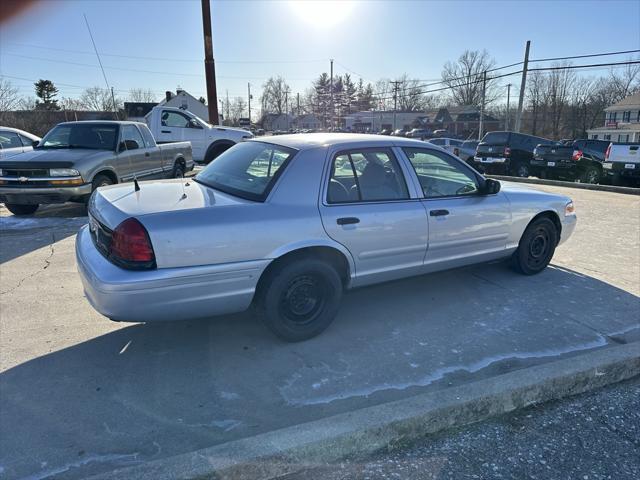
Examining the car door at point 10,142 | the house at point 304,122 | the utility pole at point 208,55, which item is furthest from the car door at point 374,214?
the house at point 304,122

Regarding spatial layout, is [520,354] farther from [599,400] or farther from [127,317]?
[127,317]

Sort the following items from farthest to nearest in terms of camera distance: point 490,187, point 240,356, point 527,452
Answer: point 490,187
point 240,356
point 527,452

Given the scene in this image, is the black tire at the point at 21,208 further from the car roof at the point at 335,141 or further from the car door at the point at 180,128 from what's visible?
the car roof at the point at 335,141

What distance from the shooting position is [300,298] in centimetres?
343

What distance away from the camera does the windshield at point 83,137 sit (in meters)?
8.20

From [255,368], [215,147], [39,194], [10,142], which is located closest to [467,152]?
[215,147]

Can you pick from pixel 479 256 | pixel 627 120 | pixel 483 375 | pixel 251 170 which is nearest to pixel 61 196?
pixel 251 170

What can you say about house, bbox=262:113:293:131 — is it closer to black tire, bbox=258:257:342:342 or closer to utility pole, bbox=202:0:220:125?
utility pole, bbox=202:0:220:125

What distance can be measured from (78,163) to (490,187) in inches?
250

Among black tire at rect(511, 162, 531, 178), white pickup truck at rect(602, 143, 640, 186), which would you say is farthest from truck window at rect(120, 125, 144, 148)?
black tire at rect(511, 162, 531, 178)

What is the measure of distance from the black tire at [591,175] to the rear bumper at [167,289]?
15.4 metres

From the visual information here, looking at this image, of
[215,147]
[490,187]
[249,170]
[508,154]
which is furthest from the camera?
[508,154]

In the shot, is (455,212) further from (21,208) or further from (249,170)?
(21,208)

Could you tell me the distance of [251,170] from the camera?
12.1ft
